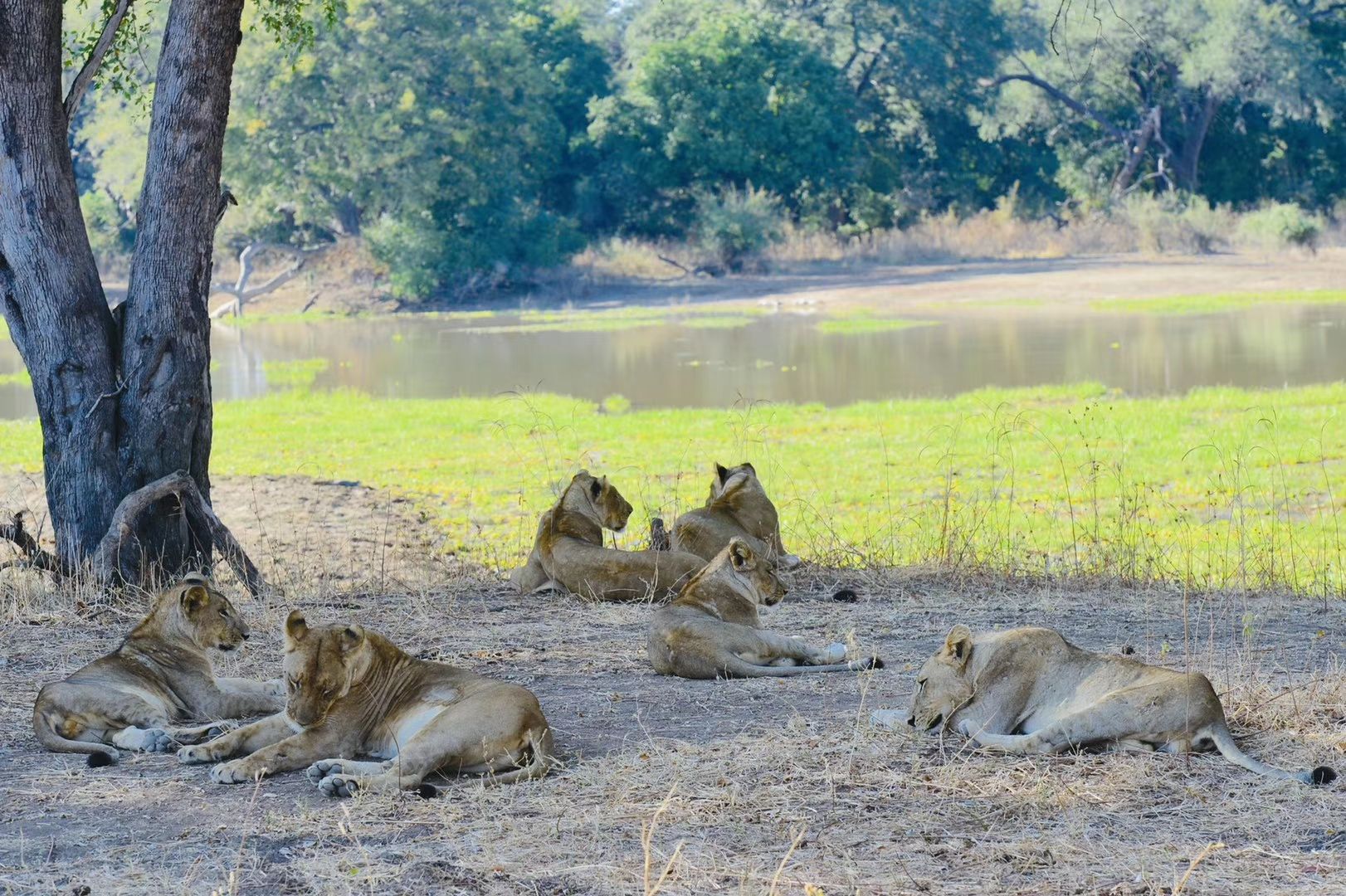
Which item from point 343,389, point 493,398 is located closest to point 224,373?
point 343,389

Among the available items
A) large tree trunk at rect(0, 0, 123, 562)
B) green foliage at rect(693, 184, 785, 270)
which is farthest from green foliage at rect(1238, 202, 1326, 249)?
large tree trunk at rect(0, 0, 123, 562)

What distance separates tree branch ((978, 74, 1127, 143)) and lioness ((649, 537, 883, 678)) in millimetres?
50546

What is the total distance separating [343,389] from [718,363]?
6.78 metres

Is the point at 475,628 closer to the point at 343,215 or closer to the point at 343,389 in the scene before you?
the point at 343,389

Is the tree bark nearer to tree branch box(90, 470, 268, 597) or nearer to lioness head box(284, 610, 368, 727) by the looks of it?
tree branch box(90, 470, 268, 597)

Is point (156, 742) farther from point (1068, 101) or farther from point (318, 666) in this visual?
point (1068, 101)

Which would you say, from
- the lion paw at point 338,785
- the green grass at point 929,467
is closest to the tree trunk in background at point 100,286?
the green grass at point 929,467

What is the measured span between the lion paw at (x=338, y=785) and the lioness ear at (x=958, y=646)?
214 cm

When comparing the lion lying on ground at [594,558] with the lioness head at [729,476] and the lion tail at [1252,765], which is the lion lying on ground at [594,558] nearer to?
the lioness head at [729,476]

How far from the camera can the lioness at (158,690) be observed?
6.11m

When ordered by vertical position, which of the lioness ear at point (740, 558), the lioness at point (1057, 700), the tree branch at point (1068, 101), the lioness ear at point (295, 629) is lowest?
the lioness at point (1057, 700)

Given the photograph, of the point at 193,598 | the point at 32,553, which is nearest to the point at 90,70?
the point at 32,553

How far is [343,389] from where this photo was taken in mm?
27500

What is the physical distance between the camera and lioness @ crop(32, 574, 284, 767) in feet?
20.1
